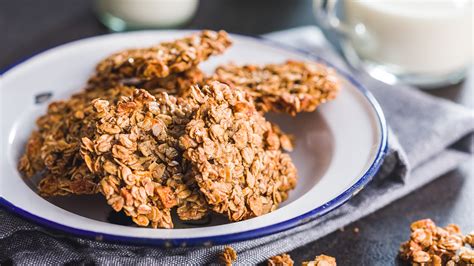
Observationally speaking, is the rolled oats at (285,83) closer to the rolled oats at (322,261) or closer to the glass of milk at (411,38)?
the rolled oats at (322,261)

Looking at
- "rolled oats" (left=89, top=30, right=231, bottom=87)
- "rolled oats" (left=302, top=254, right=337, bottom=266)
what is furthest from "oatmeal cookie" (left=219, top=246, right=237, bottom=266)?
"rolled oats" (left=89, top=30, right=231, bottom=87)

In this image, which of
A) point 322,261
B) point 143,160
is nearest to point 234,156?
point 143,160

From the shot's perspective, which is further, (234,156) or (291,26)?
(291,26)

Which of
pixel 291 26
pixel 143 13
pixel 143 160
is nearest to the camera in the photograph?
pixel 143 160

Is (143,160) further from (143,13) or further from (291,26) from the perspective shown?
(291,26)

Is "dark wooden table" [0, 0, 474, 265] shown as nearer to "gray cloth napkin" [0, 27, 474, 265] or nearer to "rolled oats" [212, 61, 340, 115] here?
"gray cloth napkin" [0, 27, 474, 265]

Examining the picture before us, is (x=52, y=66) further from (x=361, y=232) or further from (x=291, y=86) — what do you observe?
(x=361, y=232)
